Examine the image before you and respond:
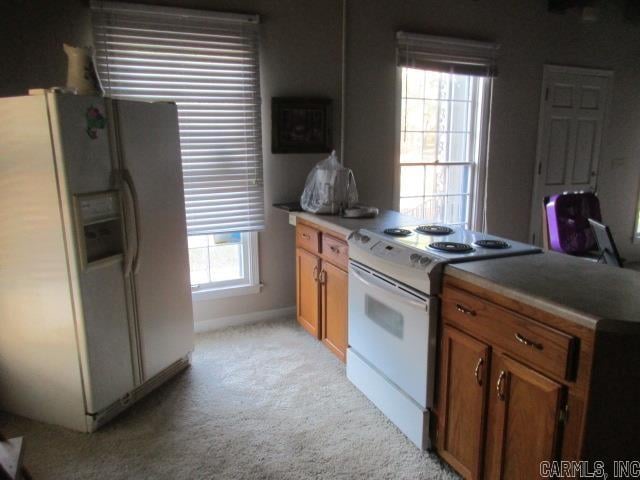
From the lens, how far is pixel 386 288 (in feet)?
7.34

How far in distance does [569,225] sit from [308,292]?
73.7 inches

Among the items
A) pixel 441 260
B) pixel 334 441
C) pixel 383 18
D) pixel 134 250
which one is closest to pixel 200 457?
pixel 334 441

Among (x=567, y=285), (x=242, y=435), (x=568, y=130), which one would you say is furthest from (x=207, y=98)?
(x=568, y=130)

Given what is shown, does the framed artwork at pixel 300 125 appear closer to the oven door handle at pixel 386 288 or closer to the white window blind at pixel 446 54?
the white window blind at pixel 446 54

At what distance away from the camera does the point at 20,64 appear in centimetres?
275

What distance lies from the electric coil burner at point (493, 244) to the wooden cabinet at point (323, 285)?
778 millimetres

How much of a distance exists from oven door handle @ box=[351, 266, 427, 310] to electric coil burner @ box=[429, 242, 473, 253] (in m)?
0.25

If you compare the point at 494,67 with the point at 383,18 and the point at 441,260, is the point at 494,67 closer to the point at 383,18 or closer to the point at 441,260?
the point at 383,18

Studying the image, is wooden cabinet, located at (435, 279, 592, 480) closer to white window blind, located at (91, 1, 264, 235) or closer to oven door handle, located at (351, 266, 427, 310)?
oven door handle, located at (351, 266, 427, 310)

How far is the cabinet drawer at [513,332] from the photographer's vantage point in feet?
4.66

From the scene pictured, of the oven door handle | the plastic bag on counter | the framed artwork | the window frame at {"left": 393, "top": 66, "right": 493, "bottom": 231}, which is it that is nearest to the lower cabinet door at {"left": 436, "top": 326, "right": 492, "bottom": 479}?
the oven door handle

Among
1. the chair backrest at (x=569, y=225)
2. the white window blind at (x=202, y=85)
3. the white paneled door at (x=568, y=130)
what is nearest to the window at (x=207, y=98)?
the white window blind at (x=202, y=85)

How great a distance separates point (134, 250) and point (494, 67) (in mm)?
3313

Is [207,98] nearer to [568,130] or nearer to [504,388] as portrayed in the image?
[504,388]
